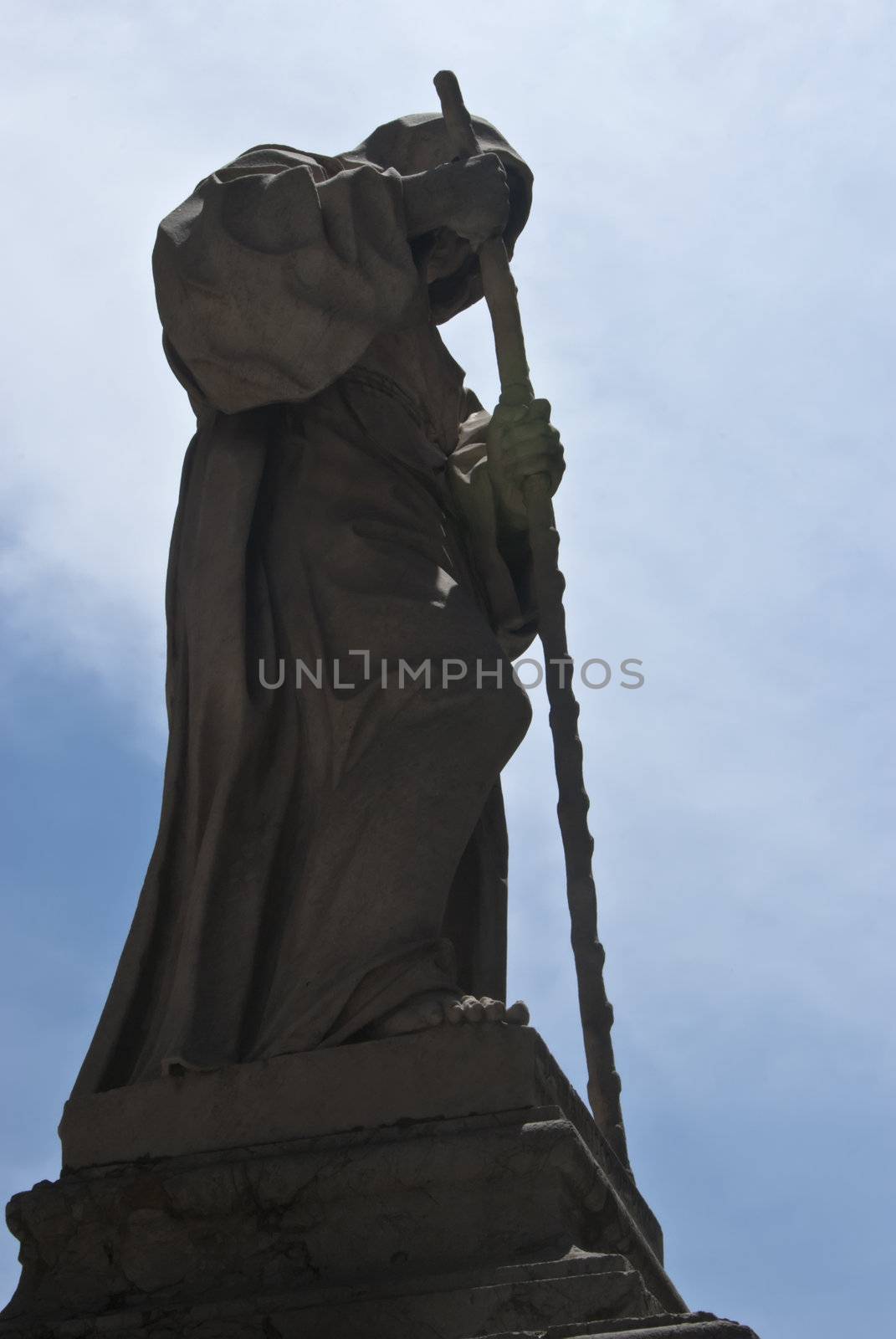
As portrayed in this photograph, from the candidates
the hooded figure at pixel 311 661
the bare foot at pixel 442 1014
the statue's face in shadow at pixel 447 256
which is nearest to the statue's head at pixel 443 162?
the statue's face in shadow at pixel 447 256

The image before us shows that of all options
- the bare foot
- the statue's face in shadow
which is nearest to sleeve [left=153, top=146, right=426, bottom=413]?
the statue's face in shadow

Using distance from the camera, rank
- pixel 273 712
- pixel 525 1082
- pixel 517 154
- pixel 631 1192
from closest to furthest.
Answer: pixel 525 1082 < pixel 631 1192 < pixel 273 712 < pixel 517 154

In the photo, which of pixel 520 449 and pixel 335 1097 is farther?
pixel 520 449

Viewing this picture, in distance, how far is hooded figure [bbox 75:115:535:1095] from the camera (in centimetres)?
454

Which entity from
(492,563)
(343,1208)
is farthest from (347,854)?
(492,563)

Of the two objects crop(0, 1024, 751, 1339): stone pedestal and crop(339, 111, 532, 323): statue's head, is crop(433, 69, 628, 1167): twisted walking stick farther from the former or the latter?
crop(0, 1024, 751, 1339): stone pedestal

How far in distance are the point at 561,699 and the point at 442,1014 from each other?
1.31m

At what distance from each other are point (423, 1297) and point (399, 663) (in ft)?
5.61

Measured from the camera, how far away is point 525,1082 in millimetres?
4094

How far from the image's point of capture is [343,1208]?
4.00 m

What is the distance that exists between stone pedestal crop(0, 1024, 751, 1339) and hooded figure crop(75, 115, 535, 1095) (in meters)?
0.16

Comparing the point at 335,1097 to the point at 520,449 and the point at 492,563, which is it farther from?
the point at 520,449

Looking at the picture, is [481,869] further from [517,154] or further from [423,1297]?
[517,154]

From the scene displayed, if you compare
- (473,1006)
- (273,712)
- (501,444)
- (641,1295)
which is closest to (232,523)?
(273,712)
